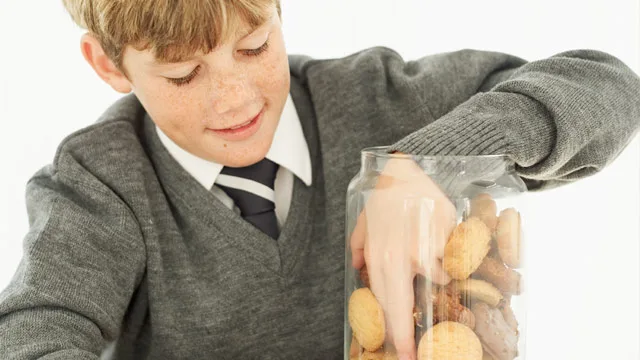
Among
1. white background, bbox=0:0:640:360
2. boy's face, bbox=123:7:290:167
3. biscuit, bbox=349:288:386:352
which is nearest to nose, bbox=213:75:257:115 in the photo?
boy's face, bbox=123:7:290:167

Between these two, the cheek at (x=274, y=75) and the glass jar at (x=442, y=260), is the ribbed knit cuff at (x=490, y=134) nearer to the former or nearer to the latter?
the glass jar at (x=442, y=260)

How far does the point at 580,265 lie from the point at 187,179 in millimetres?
A: 805

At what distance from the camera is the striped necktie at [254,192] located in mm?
936

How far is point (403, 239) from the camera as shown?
0.60m

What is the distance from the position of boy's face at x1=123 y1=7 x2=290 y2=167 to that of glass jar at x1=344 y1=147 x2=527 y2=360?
22cm

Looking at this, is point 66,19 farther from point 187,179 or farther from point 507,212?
point 507,212

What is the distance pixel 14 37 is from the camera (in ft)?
4.28

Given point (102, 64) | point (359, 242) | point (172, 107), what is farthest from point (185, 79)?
point (359, 242)

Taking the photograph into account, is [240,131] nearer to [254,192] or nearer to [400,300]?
[254,192]

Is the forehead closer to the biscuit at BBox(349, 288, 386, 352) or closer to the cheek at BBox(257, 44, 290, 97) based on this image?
the cheek at BBox(257, 44, 290, 97)

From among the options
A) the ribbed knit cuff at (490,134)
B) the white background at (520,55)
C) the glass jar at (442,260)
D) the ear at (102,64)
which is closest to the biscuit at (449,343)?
the glass jar at (442,260)

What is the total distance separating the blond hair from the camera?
0.73 m

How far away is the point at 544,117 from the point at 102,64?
53 cm

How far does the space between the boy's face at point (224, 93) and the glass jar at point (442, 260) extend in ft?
0.72
